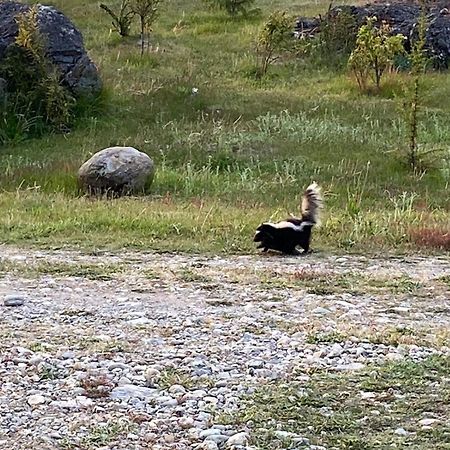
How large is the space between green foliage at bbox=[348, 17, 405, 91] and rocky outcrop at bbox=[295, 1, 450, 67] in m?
2.54

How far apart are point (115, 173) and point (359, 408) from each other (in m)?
7.80

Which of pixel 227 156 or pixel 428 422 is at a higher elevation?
pixel 428 422

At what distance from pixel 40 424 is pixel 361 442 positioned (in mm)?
1469

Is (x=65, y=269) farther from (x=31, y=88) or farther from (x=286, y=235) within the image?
(x=31, y=88)

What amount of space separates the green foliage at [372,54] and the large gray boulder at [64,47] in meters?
5.10

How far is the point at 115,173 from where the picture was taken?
11859 mm

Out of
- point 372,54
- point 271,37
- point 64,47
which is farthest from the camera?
point 271,37

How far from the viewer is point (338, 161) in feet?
45.6

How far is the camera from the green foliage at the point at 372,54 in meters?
18.0

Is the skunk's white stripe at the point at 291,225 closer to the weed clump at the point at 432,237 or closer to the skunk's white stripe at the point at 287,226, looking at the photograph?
the skunk's white stripe at the point at 287,226

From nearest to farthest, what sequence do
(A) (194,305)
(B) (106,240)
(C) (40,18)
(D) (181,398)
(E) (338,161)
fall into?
(D) (181,398), (A) (194,305), (B) (106,240), (E) (338,161), (C) (40,18)

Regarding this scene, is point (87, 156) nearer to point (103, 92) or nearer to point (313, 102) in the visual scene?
point (103, 92)

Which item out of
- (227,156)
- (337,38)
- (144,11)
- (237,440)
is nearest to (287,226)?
(237,440)

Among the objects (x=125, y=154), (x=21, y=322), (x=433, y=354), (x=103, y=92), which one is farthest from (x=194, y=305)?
(x=103, y=92)
